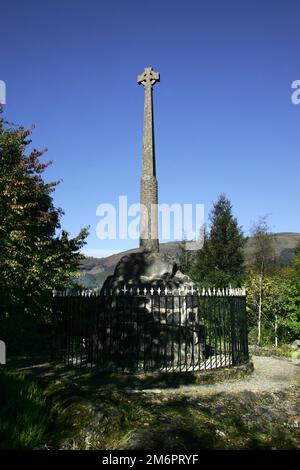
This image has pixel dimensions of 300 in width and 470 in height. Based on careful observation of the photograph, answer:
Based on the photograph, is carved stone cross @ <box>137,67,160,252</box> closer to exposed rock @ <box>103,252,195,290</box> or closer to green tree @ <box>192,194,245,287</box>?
exposed rock @ <box>103,252,195,290</box>

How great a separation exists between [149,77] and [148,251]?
303 inches

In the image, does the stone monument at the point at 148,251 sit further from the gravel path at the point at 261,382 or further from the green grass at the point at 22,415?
the green grass at the point at 22,415

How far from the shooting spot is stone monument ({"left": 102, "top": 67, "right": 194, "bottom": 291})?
11.7 m

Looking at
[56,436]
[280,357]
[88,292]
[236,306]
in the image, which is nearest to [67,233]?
[88,292]

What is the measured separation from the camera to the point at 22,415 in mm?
3682

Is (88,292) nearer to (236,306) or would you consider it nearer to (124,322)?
(124,322)

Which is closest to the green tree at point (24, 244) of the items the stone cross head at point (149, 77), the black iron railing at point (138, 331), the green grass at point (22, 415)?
the black iron railing at point (138, 331)

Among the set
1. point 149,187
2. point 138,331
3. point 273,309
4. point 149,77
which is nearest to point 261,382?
point 138,331

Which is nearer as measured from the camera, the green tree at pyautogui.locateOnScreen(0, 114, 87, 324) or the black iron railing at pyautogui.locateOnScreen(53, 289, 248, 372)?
the black iron railing at pyautogui.locateOnScreen(53, 289, 248, 372)

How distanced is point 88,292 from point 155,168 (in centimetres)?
672

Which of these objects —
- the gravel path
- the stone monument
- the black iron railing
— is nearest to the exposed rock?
the stone monument

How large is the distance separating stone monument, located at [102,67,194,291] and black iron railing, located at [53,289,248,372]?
0.98m

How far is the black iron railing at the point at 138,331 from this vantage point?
33.3ft
